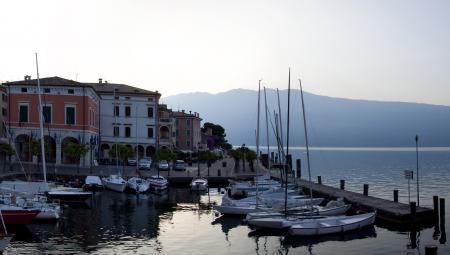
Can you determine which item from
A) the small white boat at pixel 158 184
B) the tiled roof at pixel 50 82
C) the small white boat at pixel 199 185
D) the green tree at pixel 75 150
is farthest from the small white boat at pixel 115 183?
the tiled roof at pixel 50 82

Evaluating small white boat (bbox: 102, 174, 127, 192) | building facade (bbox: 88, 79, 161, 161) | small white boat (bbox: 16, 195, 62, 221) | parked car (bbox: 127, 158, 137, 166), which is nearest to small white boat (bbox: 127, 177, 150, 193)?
small white boat (bbox: 102, 174, 127, 192)

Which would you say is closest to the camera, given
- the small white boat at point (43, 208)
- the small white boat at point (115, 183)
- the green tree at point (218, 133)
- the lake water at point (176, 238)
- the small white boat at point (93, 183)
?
the lake water at point (176, 238)

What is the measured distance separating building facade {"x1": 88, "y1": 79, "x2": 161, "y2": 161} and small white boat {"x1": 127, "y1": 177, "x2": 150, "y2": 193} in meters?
26.7

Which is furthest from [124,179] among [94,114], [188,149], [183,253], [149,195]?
[188,149]

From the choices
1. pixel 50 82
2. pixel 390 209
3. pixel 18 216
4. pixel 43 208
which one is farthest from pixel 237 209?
pixel 50 82

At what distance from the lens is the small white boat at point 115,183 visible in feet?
189

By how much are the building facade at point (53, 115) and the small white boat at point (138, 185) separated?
15.2 meters

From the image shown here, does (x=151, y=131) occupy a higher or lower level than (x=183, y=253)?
higher

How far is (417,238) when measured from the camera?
32.5 metres

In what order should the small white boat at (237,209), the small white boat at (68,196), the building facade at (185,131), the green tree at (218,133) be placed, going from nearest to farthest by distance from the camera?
Result: the small white boat at (237,209)
the small white boat at (68,196)
the building facade at (185,131)
the green tree at (218,133)

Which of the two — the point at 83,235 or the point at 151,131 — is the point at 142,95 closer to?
the point at 151,131

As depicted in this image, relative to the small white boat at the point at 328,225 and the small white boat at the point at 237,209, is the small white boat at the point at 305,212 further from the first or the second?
the small white boat at the point at 328,225

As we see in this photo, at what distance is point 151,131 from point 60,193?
40.6 metres

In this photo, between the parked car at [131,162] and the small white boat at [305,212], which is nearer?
the small white boat at [305,212]
